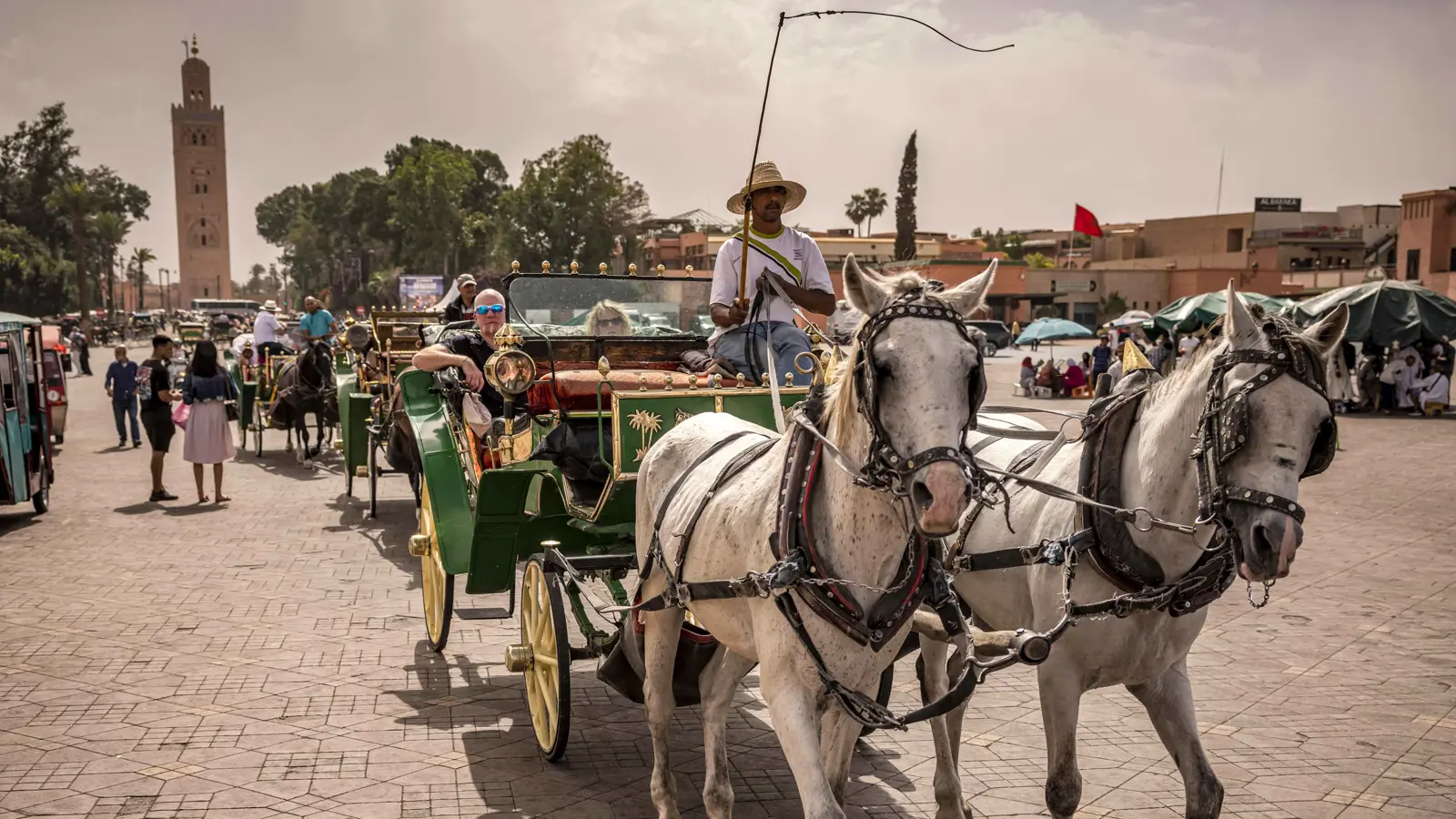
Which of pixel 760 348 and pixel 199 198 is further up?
pixel 199 198

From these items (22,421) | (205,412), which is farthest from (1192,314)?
(22,421)

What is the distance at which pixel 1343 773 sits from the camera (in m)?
5.36

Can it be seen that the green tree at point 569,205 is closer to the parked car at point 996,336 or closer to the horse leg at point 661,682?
the parked car at point 996,336

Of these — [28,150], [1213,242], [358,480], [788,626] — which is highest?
[28,150]

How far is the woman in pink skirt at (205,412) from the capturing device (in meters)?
13.1

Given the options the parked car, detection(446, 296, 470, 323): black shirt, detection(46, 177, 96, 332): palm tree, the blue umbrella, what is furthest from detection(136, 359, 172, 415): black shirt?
detection(46, 177, 96, 332): palm tree

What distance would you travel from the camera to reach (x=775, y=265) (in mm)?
5492

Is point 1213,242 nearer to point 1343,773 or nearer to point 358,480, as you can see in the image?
point 358,480

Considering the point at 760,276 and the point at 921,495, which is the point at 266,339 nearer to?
the point at 760,276

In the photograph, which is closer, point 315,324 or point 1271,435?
point 1271,435

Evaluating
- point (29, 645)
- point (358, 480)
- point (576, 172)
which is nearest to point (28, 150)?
point (576, 172)

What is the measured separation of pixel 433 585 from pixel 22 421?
23.4 feet

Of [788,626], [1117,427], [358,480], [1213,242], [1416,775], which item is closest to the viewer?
[788,626]

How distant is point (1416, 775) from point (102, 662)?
730 centimetres
